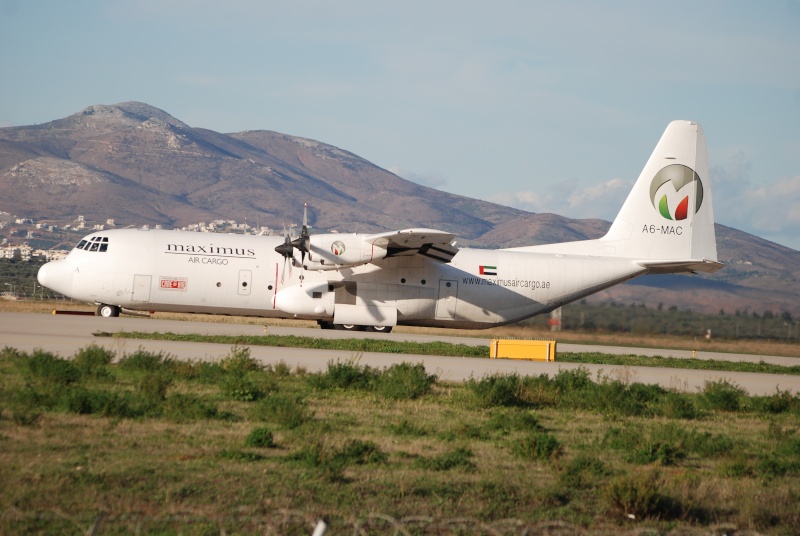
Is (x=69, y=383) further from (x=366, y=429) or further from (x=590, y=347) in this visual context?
(x=590, y=347)

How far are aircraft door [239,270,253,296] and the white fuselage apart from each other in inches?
1.5

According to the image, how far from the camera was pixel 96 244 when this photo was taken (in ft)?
116

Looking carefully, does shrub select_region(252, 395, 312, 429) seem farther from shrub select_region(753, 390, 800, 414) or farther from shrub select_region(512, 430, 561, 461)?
shrub select_region(753, 390, 800, 414)

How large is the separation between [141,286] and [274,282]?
16.6ft

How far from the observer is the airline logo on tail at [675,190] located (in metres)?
38.9

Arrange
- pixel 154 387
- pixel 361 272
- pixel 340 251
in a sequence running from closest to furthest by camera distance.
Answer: pixel 154 387 < pixel 340 251 < pixel 361 272

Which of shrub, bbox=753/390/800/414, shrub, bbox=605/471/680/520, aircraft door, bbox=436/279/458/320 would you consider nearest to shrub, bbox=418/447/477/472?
shrub, bbox=605/471/680/520

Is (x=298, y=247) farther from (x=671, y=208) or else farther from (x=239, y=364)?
(x=671, y=208)

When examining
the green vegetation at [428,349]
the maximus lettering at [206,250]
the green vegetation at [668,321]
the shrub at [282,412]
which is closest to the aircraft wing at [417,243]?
the green vegetation at [428,349]

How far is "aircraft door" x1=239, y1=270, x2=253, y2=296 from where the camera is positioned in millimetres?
34656

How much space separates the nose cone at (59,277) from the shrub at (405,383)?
1936 centimetres

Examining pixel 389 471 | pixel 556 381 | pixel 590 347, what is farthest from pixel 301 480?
pixel 590 347

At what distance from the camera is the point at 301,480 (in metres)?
10.5

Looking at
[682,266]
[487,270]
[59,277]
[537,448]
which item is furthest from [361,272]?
[537,448]
